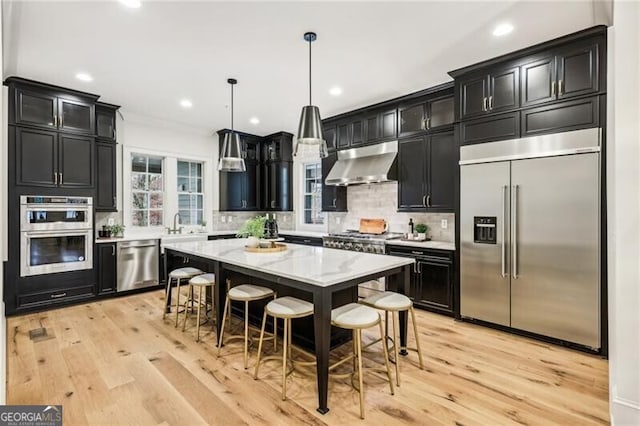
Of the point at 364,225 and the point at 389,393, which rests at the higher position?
the point at 364,225

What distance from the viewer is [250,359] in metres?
3.11

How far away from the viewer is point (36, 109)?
14.3ft

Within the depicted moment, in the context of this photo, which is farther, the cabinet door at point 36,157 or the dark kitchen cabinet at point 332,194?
the dark kitchen cabinet at point 332,194

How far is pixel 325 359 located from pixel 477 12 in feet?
9.63

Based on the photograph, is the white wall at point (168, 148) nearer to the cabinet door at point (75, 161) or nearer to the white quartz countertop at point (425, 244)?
the cabinet door at point (75, 161)

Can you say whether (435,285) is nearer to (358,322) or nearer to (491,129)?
(491,129)

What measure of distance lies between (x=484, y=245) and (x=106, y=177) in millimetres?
5152

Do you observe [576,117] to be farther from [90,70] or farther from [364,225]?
[90,70]

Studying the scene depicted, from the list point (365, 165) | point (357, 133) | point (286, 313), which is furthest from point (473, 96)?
point (286, 313)

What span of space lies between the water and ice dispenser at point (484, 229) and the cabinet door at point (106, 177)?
16.2 ft

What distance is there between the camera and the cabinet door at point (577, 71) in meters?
3.15

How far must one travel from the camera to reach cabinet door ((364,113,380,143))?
5.21m

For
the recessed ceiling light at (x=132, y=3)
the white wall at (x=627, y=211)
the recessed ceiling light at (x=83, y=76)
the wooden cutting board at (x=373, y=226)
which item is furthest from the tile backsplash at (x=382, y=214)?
the recessed ceiling light at (x=83, y=76)

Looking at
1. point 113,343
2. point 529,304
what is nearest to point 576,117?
point 529,304
